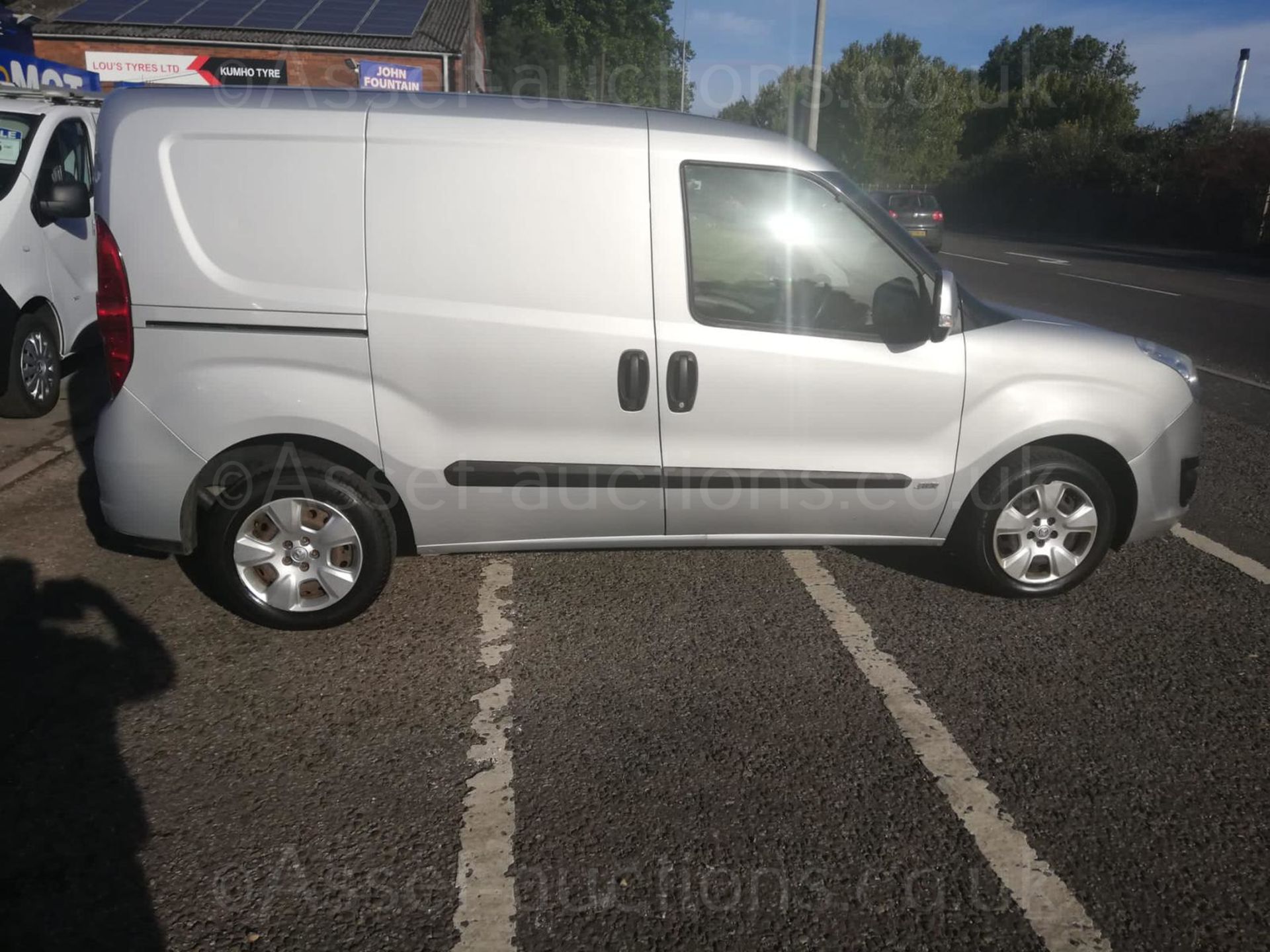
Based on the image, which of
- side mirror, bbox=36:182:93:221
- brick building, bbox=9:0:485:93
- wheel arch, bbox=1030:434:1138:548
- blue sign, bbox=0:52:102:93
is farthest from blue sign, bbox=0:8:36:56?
wheel arch, bbox=1030:434:1138:548

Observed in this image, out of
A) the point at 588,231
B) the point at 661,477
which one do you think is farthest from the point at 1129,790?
the point at 588,231

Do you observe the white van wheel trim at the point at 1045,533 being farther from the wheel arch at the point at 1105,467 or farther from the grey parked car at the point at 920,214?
the grey parked car at the point at 920,214

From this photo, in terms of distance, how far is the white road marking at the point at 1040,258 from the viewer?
2327 centimetres

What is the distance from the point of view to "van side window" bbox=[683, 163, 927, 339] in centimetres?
365

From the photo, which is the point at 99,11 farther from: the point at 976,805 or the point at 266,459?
the point at 976,805

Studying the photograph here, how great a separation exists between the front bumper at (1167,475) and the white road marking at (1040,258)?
2058 cm

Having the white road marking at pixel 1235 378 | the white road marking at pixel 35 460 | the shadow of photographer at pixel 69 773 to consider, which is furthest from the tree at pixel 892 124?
the shadow of photographer at pixel 69 773

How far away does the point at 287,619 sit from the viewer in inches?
149

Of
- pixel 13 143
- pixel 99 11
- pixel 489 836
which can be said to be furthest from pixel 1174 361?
pixel 99 11

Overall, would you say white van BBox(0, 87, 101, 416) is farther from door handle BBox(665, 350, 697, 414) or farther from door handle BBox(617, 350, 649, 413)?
door handle BBox(665, 350, 697, 414)

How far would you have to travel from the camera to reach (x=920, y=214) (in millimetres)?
24547

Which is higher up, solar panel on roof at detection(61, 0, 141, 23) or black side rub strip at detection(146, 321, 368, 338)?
Answer: solar panel on roof at detection(61, 0, 141, 23)

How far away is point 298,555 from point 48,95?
597 cm

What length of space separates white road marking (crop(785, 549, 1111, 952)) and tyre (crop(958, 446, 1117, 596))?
2.00ft
